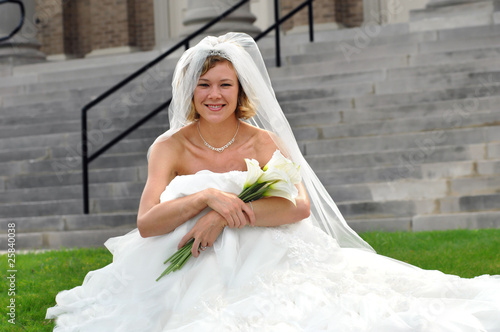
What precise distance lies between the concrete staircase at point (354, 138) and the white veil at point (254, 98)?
92.6 inches

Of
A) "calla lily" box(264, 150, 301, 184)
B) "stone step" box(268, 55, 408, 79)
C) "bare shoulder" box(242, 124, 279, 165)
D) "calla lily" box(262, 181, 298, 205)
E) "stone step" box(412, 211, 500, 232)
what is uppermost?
"stone step" box(268, 55, 408, 79)

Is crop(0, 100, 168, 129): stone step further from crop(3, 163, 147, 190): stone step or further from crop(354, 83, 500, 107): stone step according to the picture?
crop(354, 83, 500, 107): stone step

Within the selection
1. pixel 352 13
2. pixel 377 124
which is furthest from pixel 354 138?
pixel 352 13

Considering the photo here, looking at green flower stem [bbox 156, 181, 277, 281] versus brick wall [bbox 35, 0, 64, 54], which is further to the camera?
brick wall [bbox 35, 0, 64, 54]

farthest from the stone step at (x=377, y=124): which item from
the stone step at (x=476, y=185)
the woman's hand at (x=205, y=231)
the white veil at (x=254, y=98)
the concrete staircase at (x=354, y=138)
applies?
the woman's hand at (x=205, y=231)

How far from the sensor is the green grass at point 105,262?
14.9 ft

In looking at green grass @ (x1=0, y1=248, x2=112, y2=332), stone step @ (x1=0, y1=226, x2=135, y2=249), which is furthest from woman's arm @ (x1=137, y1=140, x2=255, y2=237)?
stone step @ (x1=0, y1=226, x2=135, y2=249)

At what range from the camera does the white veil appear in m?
3.76

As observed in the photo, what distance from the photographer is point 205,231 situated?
11.2 feet

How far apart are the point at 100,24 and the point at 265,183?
14.1 meters

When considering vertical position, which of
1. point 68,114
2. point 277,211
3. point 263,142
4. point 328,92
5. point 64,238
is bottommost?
point 64,238

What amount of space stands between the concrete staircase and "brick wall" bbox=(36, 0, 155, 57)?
A: 226 inches

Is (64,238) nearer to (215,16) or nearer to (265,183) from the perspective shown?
(265,183)

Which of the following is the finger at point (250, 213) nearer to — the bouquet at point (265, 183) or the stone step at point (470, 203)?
the bouquet at point (265, 183)
